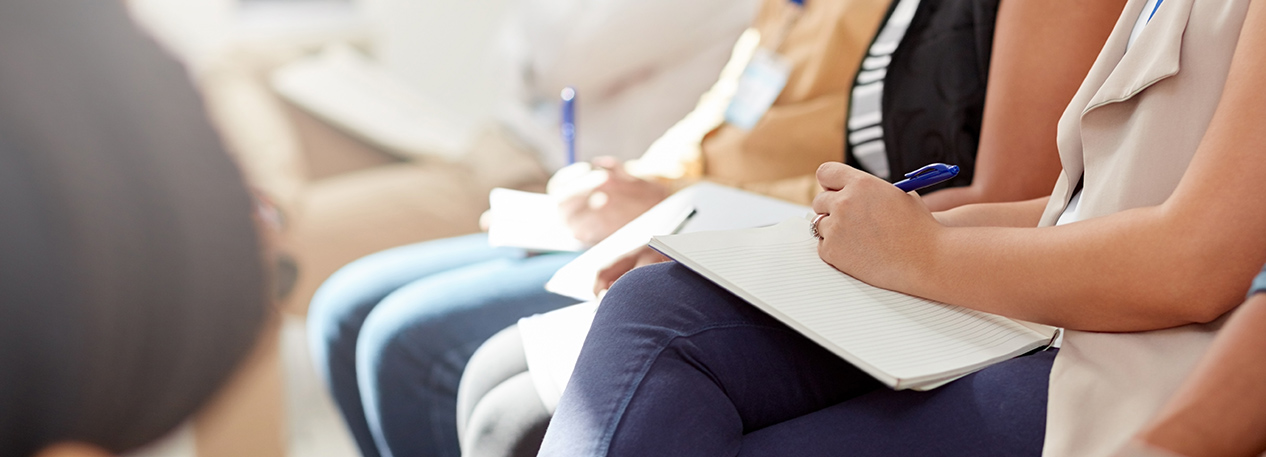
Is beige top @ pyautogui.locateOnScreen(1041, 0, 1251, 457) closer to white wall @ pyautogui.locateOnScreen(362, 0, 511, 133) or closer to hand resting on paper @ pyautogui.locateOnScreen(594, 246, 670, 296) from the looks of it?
hand resting on paper @ pyautogui.locateOnScreen(594, 246, 670, 296)

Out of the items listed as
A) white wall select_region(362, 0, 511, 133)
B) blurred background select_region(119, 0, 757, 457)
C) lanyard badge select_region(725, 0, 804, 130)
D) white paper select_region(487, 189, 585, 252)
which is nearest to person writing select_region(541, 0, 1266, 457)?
white paper select_region(487, 189, 585, 252)

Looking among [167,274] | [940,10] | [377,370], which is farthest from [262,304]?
[940,10]

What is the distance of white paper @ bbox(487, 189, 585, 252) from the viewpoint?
3.32 ft

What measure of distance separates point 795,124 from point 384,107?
141 centimetres

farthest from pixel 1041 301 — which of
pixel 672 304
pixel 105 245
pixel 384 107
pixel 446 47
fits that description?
pixel 446 47

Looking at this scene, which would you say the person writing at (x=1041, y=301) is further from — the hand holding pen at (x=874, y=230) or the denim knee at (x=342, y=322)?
the denim knee at (x=342, y=322)

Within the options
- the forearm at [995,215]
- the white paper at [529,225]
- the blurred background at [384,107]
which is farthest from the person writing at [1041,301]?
the blurred background at [384,107]

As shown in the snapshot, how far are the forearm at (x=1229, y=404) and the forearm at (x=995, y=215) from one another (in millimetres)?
323

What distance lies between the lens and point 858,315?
1.77 ft

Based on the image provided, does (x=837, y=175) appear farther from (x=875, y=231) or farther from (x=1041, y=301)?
(x=1041, y=301)

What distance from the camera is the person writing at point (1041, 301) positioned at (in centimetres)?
46

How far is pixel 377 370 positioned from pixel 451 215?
1.10m

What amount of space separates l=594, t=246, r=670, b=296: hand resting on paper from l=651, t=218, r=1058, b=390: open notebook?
7.5 inches

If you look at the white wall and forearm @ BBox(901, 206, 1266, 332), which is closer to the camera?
forearm @ BBox(901, 206, 1266, 332)
